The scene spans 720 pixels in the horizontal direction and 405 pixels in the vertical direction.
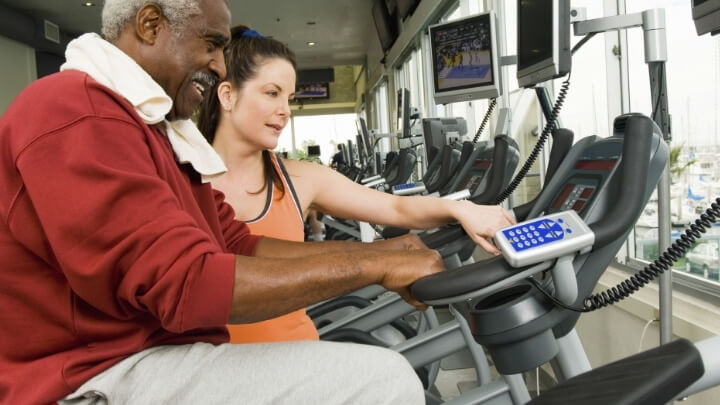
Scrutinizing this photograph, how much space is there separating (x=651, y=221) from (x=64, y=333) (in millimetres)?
2375

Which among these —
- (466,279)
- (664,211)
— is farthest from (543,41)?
(466,279)

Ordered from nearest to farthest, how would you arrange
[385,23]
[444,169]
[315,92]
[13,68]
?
[444,169]
[385,23]
[13,68]
[315,92]

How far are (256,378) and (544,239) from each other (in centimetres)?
47

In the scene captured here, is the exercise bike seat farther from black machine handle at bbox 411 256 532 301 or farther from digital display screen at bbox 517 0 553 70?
digital display screen at bbox 517 0 553 70

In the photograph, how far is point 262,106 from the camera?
6.00 ft

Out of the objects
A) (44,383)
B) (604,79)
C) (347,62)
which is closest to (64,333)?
(44,383)

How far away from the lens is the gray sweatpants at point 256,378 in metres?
0.83

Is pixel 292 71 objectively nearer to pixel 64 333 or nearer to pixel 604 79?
pixel 64 333

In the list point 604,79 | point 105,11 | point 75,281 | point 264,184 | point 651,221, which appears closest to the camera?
point 75,281

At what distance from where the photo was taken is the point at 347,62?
15352 mm

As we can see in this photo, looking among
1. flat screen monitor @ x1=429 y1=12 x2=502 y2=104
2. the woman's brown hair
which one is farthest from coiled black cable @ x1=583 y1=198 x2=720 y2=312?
flat screen monitor @ x1=429 y1=12 x2=502 y2=104

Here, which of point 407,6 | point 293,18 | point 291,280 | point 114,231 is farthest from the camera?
point 293,18

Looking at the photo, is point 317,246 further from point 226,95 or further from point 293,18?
point 293,18

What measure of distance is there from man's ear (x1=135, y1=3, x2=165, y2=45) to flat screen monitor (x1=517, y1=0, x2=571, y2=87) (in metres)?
1.00
